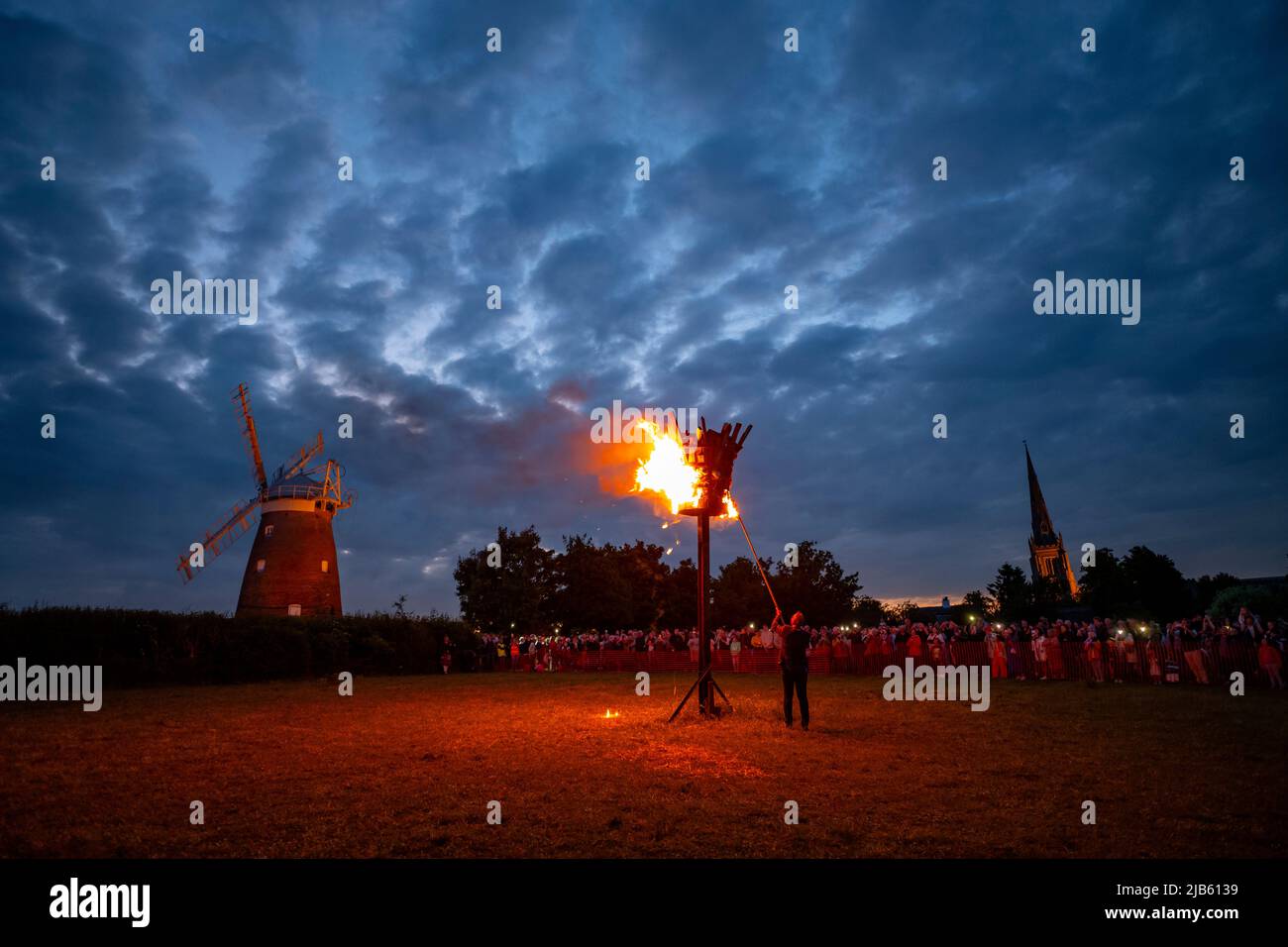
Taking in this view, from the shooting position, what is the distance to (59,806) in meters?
6.96

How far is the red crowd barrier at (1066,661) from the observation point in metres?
19.0

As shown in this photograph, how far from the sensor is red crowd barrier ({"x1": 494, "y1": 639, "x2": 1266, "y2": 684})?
62.4ft

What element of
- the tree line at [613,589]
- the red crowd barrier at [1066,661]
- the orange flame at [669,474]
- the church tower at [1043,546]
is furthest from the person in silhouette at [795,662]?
the church tower at [1043,546]

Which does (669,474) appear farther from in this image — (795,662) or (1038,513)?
(1038,513)

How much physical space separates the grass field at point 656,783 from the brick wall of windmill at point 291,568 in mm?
27432

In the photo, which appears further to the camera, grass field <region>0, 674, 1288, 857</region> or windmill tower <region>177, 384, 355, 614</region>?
windmill tower <region>177, 384, 355, 614</region>

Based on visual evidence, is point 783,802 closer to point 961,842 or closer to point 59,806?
point 961,842

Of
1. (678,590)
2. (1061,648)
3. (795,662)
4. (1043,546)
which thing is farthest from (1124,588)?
(1043,546)

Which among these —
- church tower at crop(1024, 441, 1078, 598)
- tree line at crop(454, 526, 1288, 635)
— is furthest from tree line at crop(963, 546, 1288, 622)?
church tower at crop(1024, 441, 1078, 598)

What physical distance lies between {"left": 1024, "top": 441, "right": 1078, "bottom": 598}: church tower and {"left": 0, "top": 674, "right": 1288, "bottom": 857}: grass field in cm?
14900

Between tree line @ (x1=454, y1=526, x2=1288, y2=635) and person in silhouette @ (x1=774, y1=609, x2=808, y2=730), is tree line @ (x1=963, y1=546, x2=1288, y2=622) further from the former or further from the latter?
person in silhouette @ (x1=774, y1=609, x2=808, y2=730)
